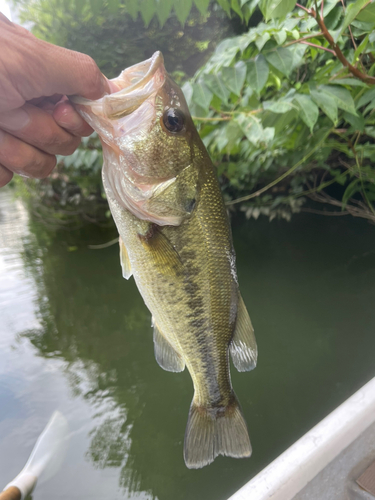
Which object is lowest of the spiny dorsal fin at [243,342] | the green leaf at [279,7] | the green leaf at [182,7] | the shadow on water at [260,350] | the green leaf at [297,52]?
the shadow on water at [260,350]

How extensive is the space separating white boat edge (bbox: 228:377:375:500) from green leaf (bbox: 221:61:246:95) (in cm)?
144

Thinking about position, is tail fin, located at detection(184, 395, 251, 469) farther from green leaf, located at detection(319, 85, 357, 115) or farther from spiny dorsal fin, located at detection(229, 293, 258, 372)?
green leaf, located at detection(319, 85, 357, 115)

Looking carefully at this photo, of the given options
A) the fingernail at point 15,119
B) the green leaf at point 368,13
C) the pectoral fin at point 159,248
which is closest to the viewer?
the fingernail at point 15,119

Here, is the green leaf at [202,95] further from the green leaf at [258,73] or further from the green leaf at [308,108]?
the green leaf at [308,108]

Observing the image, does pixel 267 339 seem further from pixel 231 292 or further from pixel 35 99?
pixel 35 99

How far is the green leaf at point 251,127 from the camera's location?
139 centimetres

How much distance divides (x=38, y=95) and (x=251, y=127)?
3.30 ft

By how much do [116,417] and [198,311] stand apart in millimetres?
1680

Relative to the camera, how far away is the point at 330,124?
2.19 meters

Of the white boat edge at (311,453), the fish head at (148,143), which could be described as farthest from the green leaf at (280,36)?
the white boat edge at (311,453)

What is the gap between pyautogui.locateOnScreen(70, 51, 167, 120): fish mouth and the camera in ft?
2.51

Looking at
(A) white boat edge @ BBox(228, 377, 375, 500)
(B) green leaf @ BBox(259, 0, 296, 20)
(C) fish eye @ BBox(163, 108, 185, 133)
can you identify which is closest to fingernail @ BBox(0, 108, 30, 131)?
→ (C) fish eye @ BBox(163, 108, 185, 133)

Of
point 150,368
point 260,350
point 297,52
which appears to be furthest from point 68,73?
point 260,350

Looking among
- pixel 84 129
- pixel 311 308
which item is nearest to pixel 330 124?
pixel 311 308
